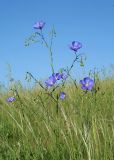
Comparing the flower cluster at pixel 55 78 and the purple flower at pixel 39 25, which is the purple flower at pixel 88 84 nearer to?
A: the flower cluster at pixel 55 78

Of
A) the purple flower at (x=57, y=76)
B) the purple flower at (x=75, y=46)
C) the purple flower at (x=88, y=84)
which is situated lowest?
the purple flower at (x=88, y=84)

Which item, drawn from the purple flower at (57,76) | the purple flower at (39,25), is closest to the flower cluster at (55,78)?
the purple flower at (57,76)

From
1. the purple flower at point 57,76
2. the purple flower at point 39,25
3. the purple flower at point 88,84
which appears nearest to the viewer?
the purple flower at point 88,84

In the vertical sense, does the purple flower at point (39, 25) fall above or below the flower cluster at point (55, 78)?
above

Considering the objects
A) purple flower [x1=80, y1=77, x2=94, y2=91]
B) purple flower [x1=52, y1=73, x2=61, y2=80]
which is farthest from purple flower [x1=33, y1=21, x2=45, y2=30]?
purple flower [x1=80, y1=77, x2=94, y2=91]

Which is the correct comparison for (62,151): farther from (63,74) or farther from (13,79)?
(13,79)

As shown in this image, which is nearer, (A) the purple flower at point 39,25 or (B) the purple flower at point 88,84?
(B) the purple flower at point 88,84

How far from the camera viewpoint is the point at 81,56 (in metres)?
3.09

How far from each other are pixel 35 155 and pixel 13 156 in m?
0.17

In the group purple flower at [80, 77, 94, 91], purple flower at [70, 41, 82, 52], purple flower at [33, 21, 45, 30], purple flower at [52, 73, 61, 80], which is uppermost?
purple flower at [33, 21, 45, 30]

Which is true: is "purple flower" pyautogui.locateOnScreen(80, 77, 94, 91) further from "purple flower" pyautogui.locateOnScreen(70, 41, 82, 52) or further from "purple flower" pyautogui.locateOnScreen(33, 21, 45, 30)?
"purple flower" pyautogui.locateOnScreen(33, 21, 45, 30)

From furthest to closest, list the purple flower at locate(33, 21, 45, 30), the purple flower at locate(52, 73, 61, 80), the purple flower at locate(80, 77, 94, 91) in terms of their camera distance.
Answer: the purple flower at locate(33, 21, 45, 30) < the purple flower at locate(52, 73, 61, 80) < the purple flower at locate(80, 77, 94, 91)

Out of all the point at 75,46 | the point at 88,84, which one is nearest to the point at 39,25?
the point at 75,46

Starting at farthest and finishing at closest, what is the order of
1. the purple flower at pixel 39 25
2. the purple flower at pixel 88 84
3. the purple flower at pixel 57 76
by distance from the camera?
the purple flower at pixel 39 25 → the purple flower at pixel 57 76 → the purple flower at pixel 88 84
